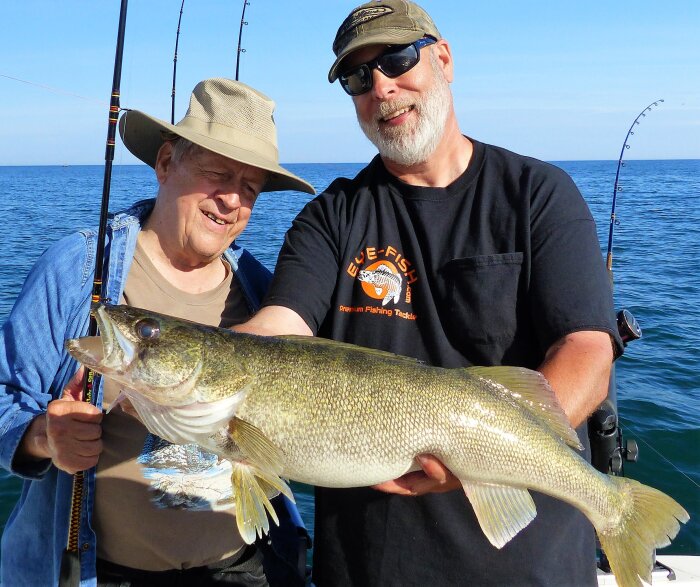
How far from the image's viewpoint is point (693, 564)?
434cm

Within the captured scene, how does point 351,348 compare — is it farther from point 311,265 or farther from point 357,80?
point 357,80

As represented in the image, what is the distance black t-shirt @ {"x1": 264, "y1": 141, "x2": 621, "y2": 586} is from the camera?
2.86 meters

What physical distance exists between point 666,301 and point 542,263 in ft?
44.5

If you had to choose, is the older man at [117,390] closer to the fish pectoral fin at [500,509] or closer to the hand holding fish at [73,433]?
the hand holding fish at [73,433]

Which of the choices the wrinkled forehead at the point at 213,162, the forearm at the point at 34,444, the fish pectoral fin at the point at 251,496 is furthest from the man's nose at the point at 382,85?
the forearm at the point at 34,444

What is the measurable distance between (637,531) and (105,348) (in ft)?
7.91

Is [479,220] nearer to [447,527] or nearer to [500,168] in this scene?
[500,168]

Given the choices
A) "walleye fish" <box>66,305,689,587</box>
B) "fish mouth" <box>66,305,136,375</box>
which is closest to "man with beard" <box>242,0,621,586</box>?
"walleye fish" <box>66,305,689,587</box>

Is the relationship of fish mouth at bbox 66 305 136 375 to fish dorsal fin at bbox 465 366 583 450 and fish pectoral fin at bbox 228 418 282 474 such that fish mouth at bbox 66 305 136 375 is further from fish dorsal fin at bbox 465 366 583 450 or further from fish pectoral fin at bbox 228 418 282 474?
fish dorsal fin at bbox 465 366 583 450

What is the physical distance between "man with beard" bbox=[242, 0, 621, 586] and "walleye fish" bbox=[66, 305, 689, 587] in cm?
16

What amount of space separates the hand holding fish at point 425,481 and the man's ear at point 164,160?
1.97 m

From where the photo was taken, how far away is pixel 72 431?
2600mm

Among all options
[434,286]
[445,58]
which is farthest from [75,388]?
[445,58]

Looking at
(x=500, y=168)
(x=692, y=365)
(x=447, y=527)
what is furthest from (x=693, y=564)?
(x=692, y=365)
